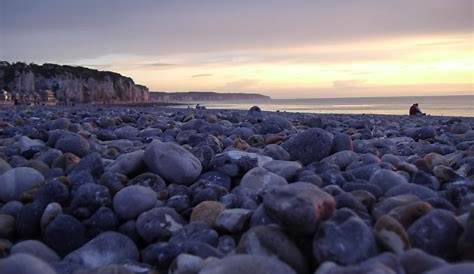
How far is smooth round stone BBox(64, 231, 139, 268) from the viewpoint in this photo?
2295mm

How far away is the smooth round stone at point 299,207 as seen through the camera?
193cm

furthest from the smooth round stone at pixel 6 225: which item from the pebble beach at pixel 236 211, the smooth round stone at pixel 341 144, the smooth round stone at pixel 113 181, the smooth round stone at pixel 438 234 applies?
the smooth round stone at pixel 341 144

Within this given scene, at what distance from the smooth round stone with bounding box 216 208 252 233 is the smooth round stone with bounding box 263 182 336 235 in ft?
0.88

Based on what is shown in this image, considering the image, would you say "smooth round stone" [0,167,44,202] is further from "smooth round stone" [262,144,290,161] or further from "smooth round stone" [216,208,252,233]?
"smooth round stone" [262,144,290,161]

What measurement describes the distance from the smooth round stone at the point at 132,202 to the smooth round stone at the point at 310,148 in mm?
1426

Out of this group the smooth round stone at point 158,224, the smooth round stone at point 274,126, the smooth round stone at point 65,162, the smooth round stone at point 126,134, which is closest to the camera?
the smooth round stone at point 158,224

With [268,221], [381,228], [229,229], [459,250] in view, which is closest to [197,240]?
[229,229]

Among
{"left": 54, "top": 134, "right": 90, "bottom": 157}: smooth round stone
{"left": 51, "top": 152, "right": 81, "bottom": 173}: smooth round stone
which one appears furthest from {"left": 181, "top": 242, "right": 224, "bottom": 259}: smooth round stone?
{"left": 54, "top": 134, "right": 90, "bottom": 157}: smooth round stone

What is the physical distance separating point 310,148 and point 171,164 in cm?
119

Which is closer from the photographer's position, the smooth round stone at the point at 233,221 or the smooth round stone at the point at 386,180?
the smooth round stone at the point at 233,221

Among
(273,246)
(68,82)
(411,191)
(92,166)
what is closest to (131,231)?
(92,166)

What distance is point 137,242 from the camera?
105 inches

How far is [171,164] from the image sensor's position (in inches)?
129

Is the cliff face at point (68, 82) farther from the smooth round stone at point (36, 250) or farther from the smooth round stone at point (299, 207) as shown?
the smooth round stone at point (299, 207)
